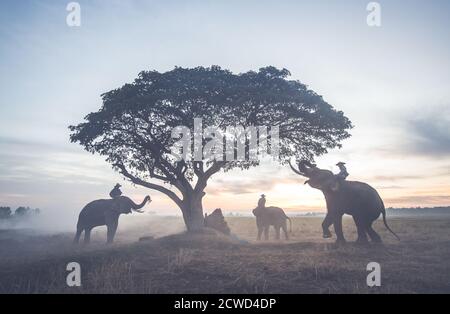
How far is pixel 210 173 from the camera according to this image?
2167 centimetres

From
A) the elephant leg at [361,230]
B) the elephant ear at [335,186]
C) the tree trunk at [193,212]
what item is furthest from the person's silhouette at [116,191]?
the elephant leg at [361,230]

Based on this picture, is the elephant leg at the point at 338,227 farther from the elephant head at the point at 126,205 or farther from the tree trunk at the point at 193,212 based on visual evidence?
the elephant head at the point at 126,205

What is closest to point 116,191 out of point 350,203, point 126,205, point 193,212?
point 126,205

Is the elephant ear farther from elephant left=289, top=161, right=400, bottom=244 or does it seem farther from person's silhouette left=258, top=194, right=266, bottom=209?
person's silhouette left=258, top=194, right=266, bottom=209

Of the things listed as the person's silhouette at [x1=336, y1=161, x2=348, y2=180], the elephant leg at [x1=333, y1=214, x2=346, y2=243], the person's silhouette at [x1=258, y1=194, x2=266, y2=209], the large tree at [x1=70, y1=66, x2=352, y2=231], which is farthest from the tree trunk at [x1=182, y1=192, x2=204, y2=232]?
the person's silhouette at [x1=336, y1=161, x2=348, y2=180]

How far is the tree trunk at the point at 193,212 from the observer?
2128cm

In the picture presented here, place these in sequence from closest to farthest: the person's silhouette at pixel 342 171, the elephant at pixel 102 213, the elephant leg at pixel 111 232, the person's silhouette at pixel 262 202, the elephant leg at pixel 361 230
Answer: the elephant leg at pixel 361 230 < the person's silhouette at pixel 342 171 < the elephant leg at pixel 111 232 < the elephant at pixel 102 213 < the person's silhouette at pixel 262 202

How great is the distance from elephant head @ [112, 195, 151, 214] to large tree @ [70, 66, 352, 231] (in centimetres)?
157

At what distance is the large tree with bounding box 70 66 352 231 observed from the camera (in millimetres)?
19922

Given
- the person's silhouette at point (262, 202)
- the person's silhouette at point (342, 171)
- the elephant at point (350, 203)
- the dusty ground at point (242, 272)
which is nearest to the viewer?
the dusty ground at point (242, 272)

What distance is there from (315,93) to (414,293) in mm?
15331

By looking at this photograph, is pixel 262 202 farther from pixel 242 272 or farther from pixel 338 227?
pixel 242 272
